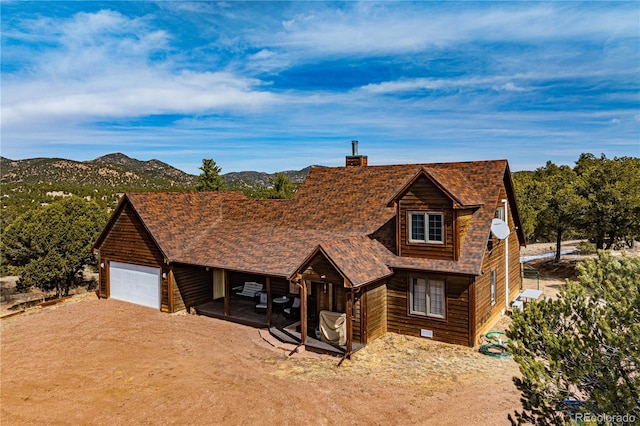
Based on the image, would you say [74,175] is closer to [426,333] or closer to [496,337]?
[426,333]

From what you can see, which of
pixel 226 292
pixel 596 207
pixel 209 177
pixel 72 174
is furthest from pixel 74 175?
pixel 596 207

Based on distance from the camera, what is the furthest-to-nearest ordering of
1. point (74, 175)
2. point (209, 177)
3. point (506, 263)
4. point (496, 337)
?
point (74, 175), point (209, 177), point (506, 263), point (496, 337)

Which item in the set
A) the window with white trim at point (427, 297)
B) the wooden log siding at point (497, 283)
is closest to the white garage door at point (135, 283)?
the window with white trim at point (427, 297)

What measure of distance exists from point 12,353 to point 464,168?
19.3m

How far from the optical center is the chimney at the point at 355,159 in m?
23.8

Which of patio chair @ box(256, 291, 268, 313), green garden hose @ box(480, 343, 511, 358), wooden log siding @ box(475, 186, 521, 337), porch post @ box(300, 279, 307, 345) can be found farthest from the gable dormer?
patio chair @ box(256, 291, 268, 313)

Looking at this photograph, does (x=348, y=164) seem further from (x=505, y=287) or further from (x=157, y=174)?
(x=157, y=174)

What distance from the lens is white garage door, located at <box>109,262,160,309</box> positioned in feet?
65.4

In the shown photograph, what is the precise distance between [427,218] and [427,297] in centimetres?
291

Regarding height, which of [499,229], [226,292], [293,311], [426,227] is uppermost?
[426,227]

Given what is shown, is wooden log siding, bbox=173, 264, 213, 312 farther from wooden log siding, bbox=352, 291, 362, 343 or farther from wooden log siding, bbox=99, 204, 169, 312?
wooden log siding, bbox=352, 291, 362, 343

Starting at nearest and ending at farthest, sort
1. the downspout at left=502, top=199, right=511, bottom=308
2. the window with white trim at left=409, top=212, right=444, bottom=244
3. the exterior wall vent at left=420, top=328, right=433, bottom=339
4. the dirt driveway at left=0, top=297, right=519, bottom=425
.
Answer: the dirt driveway at left=0, top=297, right=519, bottom=425, the exterior wall vent at left=420, top=328, right=433, bottom=339, the window with white trim at left=409, top=212, right=444, bottom=244, the downspout at left=502, top=199, right=511, bottom=308

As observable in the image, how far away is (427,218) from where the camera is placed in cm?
1522

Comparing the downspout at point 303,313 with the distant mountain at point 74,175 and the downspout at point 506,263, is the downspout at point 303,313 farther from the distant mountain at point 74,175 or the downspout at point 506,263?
the distant mountain at point 74,175
